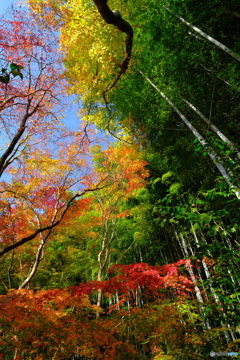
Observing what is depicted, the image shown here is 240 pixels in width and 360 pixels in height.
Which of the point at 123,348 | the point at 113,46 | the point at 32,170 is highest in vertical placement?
the point at 113,46

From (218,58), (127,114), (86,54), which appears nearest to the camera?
(218,58)

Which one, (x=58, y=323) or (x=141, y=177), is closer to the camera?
(x=58, y=323)

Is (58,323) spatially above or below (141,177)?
below

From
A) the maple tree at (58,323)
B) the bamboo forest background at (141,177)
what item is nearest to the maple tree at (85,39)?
the bamboo forest background at (141,177)

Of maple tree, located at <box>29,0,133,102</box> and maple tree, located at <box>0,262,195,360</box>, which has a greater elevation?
maple tree, located at <box>29,0,133,102</box>

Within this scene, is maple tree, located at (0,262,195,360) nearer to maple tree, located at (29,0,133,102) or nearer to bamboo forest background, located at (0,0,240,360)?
bamboo forest background, located at (0,0,240,360)

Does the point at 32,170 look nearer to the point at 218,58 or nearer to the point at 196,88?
the point at 196,88

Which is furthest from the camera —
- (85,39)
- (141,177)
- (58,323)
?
(141,177)

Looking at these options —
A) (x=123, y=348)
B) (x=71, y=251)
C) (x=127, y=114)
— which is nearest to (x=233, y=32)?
(x=127, y=114)

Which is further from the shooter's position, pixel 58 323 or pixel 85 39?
pixel 85 39

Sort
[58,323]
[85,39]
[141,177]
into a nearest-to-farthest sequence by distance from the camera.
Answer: [58,323] < [85,39] < [141,177]

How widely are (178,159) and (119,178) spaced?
97.3 inches

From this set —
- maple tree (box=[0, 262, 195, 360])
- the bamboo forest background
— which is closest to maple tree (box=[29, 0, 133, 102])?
the bamboo forest background

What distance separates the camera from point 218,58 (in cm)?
379
